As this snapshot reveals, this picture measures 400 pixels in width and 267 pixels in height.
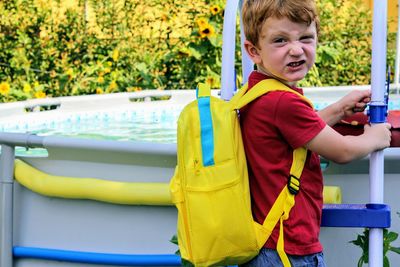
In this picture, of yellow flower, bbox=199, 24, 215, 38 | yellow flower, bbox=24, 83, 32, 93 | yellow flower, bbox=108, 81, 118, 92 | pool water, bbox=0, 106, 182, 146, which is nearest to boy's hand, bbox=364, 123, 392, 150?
pool water, bbox=0, 106, 182, 146

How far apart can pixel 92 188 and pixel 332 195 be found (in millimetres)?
846

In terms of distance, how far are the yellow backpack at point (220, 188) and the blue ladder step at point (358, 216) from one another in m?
0.22

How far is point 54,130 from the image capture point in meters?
6.28

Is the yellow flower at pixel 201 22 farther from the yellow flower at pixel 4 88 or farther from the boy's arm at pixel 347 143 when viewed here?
the boy's arm at pixel 347 143

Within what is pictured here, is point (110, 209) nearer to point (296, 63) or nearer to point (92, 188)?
point (92, 188)

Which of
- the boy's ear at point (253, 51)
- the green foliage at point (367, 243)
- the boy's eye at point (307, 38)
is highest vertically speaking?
the boy's eye at point (307, 38)

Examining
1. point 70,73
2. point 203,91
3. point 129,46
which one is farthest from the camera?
point 129,46

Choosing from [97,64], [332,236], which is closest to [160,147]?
[332,236]

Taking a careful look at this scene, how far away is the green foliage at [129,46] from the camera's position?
25.2 ft

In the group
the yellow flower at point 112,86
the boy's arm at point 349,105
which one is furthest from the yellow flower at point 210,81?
the boy's arm at point 349,105

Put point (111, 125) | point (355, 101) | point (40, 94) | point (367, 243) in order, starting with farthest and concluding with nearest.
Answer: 1. point (40, 94)
2. point (111, 125)
3. point (367, 243)
4. point (355, 101)

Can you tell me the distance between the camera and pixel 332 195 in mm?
2848

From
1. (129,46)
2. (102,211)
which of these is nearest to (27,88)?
(129,46)

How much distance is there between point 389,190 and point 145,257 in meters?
0.87
